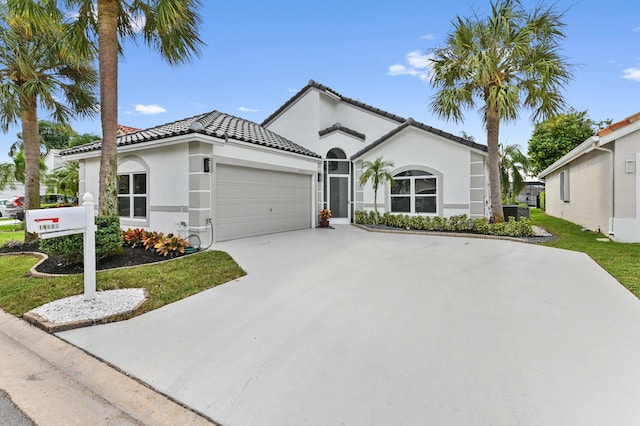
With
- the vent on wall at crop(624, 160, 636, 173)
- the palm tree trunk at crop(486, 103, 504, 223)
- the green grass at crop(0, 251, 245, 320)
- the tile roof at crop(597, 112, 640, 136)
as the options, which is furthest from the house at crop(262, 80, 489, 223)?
the green grass at crop(0, 251, 245, 320)

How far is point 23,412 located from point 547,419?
4.05m

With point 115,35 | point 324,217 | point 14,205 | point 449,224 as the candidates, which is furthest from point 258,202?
point 14,205

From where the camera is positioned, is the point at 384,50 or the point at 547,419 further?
the point at 384,50

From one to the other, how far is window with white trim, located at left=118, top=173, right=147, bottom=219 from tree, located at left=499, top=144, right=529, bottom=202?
16.1 metres

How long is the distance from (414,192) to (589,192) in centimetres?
750

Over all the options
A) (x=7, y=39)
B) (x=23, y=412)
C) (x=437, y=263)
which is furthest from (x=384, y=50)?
(x=23, y=412)

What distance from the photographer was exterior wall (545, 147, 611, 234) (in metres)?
11.9

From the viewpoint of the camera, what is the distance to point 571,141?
95.7 ft

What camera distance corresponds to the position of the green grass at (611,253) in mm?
6216

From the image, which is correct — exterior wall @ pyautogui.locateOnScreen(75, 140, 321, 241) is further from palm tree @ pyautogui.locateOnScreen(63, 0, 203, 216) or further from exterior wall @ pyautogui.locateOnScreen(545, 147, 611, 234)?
exterior wall @ pyautogui.locateOnScreen(545, 147, 611, 234)

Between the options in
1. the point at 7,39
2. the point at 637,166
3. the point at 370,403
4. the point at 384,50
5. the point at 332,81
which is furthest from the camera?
the point at 332,81

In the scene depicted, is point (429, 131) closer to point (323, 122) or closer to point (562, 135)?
point (323, 122)

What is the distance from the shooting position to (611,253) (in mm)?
8586

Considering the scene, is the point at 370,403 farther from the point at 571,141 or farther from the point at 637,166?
the point at 571,141
